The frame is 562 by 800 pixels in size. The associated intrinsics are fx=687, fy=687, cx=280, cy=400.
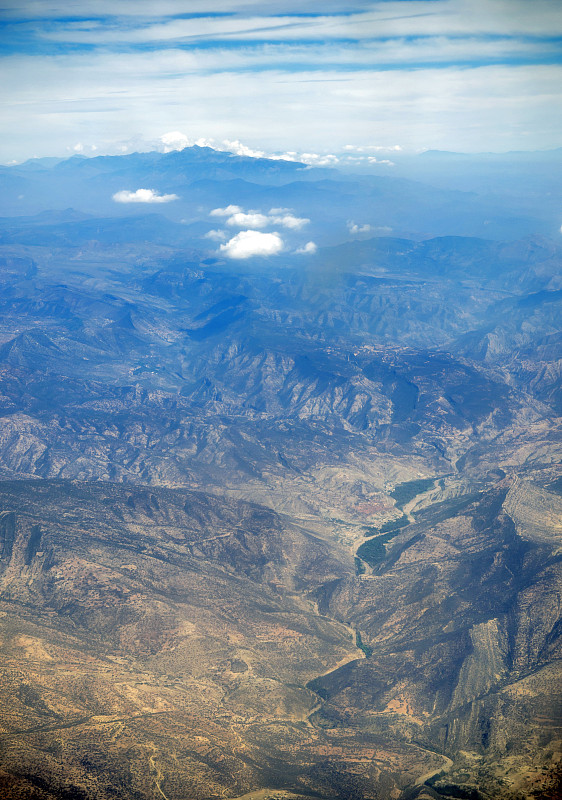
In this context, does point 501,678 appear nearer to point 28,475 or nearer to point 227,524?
point 227,524

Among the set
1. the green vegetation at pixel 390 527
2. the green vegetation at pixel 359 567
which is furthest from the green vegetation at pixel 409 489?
the green vegetation at pixel 359 567

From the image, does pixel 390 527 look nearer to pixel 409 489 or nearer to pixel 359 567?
pixel 359 567

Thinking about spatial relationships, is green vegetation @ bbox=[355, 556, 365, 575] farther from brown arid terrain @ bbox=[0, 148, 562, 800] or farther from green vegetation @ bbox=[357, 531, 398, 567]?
brown arid terrain @ bbox=[0, 148, 562, 800]

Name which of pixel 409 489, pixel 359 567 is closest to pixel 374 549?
pixel 359 567

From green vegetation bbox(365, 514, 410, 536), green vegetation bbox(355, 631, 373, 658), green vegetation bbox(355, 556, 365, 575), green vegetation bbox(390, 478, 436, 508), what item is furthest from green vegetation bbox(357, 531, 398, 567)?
green vegetation bbox(355, 631, 373, 658)

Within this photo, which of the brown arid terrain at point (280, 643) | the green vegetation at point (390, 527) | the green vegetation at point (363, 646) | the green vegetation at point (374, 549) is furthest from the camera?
the green vegetation at point (390, 527)

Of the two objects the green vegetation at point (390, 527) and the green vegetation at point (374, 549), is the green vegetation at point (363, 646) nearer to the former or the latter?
the green vegetation at point (374, 549)
